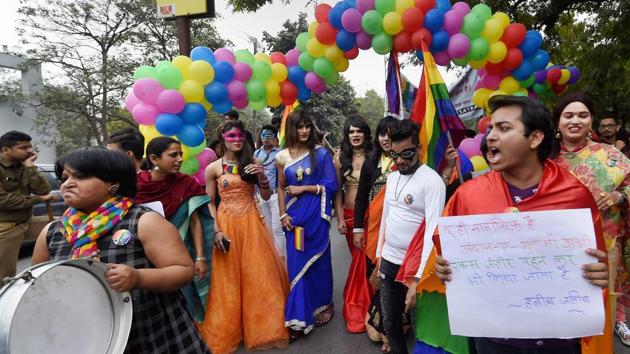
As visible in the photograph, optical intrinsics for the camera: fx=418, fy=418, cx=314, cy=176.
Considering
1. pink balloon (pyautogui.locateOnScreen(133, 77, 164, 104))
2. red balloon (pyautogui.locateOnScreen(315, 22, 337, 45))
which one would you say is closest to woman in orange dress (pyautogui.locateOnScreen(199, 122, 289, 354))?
pink balloon (pyautogui.locateOnScreen(133, 77, 164, 104))

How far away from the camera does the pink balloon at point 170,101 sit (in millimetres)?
3820

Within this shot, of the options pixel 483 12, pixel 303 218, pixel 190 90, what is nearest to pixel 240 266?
pixel 303 218

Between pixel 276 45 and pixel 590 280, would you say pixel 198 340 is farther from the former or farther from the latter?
pixel 276 45

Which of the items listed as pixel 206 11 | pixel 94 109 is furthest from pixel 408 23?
pixel 94 109

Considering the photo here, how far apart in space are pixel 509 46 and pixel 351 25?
5.80 feet

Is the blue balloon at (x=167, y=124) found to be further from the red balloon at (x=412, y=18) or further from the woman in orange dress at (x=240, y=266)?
the red balloon at (x=412, y=18)

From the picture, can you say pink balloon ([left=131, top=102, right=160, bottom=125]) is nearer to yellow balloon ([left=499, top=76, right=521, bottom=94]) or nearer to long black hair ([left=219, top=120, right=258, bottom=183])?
long black hair ([left=219, top=120, right=258, bottom=183])

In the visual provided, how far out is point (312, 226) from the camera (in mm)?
3701

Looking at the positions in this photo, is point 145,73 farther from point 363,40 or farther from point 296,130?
point 363,40

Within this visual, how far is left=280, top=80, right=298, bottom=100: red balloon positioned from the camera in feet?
16.1

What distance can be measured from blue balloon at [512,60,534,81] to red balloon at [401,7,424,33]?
1.31m

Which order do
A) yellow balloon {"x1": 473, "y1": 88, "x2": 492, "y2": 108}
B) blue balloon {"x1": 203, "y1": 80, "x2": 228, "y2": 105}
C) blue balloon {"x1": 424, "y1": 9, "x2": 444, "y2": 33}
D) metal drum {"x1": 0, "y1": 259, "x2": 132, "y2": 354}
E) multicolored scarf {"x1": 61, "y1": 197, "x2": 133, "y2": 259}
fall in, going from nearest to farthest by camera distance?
1. metal drum {"x1": 0, "y1": 259, "x2": 132, "y2": 354}
2. multicolored scarf {"x1": 61, "y1": 197, "x2": 133, "y2": 259}
3. blue balloon {"x1": 203, "y1": 80, "x2": 228, "y2": 105}
4. blue balloon {"x1": 424, "y1": 9, "x2": 444, "y2": 33}
5. yellow balloon {"x1": 473, "y1": 88, "x2": 492, "y2": 108}

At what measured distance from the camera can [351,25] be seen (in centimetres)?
443

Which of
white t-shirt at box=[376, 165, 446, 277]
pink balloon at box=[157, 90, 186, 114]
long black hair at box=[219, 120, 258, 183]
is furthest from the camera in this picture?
pink balloon at box=[157, 90, 186, 114]
